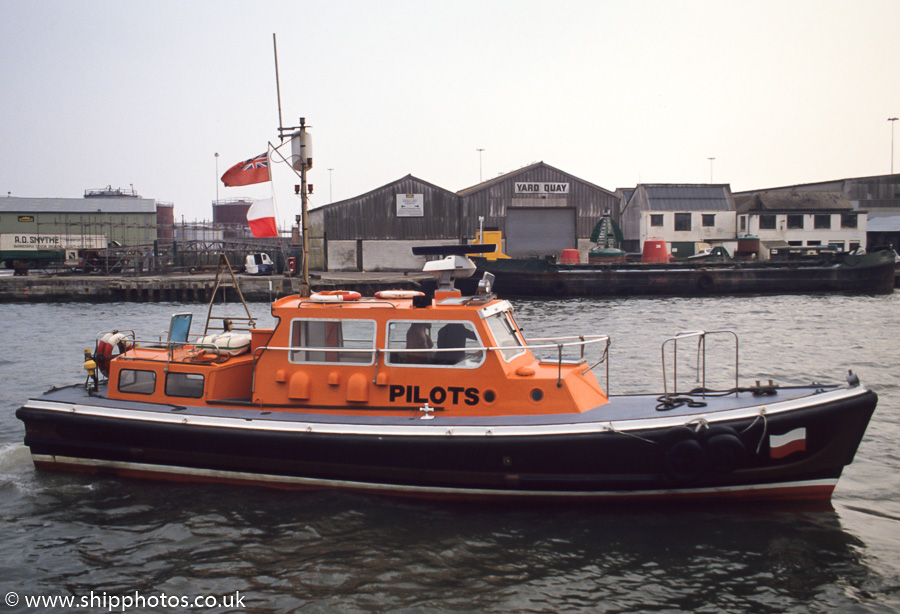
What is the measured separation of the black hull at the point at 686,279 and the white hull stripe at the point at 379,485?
28144mm

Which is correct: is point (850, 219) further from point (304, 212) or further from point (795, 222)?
point (304, 212)

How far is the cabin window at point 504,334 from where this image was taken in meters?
8.11

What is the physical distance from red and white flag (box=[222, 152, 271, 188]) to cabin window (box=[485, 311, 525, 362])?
3.75 metres

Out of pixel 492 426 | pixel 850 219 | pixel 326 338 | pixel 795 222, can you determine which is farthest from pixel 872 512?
pixel 850 219

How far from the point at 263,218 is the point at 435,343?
9.89 ft

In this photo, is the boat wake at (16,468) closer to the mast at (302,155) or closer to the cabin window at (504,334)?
the mast at (302,155)

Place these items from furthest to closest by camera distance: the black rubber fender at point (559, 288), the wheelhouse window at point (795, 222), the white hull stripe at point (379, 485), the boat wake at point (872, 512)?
the wheelhouse window at point (795, 222), the black rubber fender at point (559, 288), the boat wake at point (872, 512), the white hull stripe at point (379, 485)

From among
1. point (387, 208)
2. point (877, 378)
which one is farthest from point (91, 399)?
point (387, 208)

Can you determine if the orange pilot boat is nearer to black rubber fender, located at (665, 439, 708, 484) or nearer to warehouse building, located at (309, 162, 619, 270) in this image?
black rubber fender, located at (665, 439, 708, 484)

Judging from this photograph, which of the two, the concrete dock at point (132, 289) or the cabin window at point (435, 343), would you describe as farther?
the concrete dock at point (132, 289)

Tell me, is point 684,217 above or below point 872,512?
above

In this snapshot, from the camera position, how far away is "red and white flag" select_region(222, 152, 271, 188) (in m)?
9.25

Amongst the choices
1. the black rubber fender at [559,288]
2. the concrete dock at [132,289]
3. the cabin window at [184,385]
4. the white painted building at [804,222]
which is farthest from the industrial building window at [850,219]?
the cabin window at [184,385]

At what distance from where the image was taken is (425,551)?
6.95 meters
